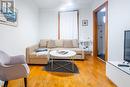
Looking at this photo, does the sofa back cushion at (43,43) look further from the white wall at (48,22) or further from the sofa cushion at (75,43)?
→ the sofa cushion at (75,43)

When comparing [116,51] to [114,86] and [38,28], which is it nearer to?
[114,86]

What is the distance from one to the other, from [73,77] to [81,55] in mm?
2056

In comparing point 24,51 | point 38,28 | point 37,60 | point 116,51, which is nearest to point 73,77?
point 116,51

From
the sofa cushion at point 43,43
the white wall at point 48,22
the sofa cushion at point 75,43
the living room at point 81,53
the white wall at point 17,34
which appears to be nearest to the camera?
the living room at point 81,53

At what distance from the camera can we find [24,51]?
168 inches

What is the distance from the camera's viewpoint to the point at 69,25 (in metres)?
6.59

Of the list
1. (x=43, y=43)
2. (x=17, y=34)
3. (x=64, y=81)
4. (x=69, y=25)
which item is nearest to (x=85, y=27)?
(x=69, y=25)

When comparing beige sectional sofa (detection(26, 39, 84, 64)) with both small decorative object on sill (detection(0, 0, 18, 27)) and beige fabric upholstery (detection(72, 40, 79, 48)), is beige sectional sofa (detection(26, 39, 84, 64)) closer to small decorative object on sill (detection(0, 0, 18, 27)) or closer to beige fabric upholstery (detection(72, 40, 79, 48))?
beige fabric upholstery (detection(72, 40, 79, 48))

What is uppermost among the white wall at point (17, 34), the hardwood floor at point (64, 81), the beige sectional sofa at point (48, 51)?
the white wall at point (17, 34)

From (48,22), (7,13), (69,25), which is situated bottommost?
(7,13)

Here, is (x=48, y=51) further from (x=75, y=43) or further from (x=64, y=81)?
(x=64, y=81)

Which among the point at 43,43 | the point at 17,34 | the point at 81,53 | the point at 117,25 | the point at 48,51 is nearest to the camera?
the point at 117,25

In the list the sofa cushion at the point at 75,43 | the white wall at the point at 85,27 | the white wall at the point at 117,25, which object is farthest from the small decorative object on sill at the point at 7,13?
the white wall at the point at 85,27

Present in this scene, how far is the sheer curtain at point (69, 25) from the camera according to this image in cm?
654
